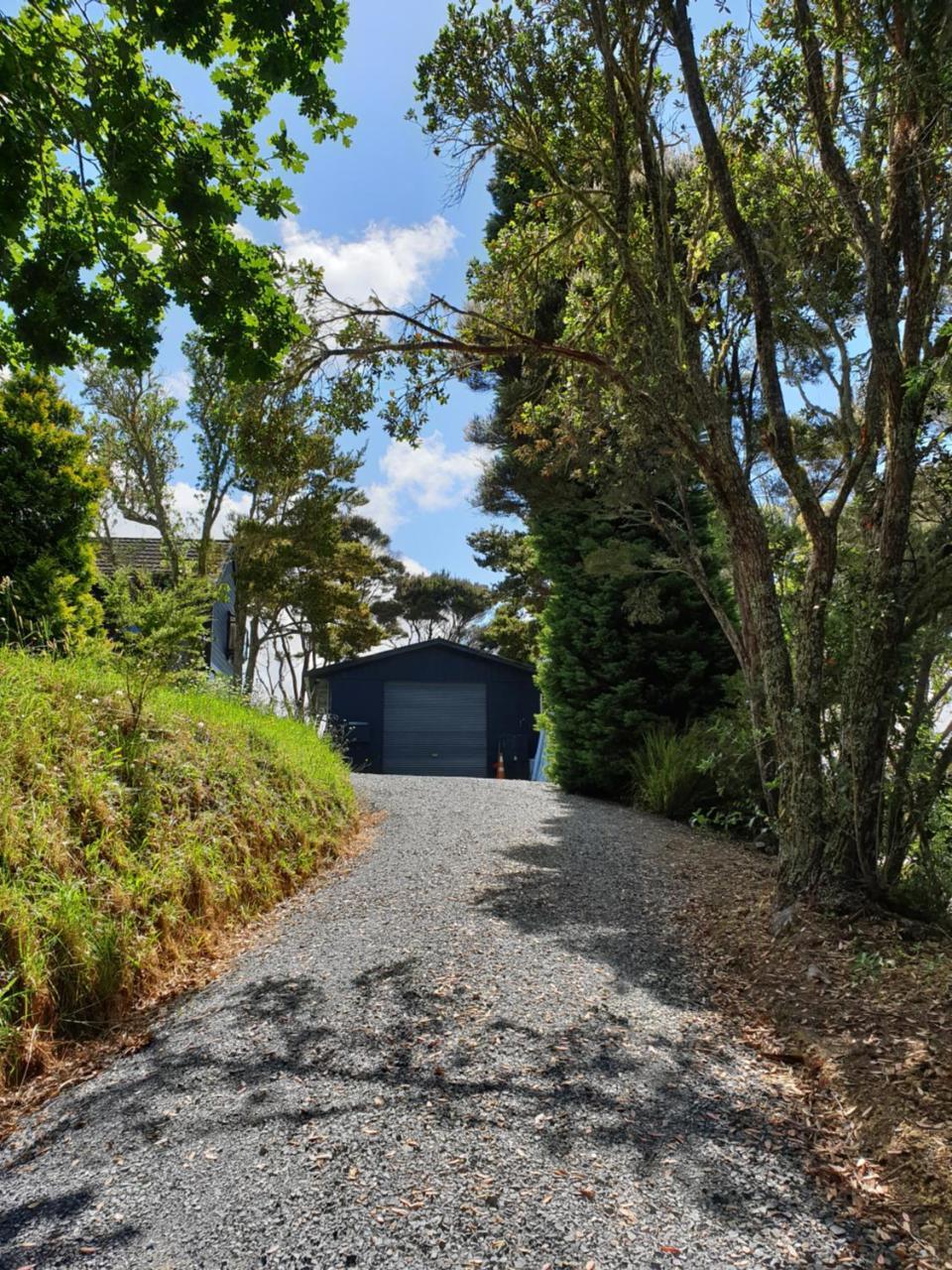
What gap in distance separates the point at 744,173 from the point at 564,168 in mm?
1459

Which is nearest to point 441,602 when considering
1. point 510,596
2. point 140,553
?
point 510,596

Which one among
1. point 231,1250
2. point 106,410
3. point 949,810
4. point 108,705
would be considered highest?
point 106,410

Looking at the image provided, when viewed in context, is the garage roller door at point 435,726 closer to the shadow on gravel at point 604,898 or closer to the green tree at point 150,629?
the shadow on gravel at point 604,898

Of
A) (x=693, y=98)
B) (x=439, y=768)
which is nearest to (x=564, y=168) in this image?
(x=693, y=98)

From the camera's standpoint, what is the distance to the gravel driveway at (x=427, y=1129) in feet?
5.81

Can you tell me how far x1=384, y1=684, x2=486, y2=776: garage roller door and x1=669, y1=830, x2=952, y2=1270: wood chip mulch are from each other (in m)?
14.0

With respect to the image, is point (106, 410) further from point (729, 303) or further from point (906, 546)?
point (906, 546)

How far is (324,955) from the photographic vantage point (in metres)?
3.62

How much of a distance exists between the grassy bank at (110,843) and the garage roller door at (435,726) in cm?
1280

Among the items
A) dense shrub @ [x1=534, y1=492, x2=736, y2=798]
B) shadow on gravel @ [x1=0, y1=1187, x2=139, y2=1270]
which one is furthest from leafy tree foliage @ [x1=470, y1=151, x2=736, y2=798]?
shadow on gravel @ [x1=0, y1=1187, x2=139, y2=1270]

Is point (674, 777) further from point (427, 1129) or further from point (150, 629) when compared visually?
point (427, 1129)

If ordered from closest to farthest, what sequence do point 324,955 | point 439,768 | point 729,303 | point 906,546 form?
1. point 324,955
2. point 906,546
3. point 729,303
4. point 439,768

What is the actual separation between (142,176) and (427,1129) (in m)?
4.41

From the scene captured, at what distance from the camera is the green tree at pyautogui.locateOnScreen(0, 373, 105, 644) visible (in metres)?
6.09
